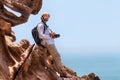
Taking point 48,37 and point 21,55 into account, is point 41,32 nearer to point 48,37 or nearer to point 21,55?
point 48,37

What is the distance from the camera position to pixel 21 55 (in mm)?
25188

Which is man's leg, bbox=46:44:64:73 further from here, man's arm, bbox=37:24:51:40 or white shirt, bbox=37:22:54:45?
man's arm, bbox=37:24:51:40

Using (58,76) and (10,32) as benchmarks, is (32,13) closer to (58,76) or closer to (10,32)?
(10,32)

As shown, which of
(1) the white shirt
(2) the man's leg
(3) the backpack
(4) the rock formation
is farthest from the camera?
(2) the man's leg

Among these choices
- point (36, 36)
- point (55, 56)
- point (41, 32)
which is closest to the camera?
point (41, 32)

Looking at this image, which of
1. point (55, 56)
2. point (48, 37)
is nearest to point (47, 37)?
point (48, 37)

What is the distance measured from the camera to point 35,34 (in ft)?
79.4

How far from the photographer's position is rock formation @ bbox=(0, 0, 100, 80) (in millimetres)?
24562

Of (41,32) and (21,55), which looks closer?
(41,32)

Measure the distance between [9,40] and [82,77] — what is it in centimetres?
473

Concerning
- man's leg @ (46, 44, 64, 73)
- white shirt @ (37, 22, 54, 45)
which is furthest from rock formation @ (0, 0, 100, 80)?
white shirt @ (37, 22, 54, 45)

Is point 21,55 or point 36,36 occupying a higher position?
point 36,36

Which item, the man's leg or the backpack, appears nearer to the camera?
the backpack

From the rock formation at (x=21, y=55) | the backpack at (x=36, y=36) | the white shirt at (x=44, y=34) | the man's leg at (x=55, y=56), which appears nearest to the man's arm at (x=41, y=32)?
the white shirt at (x=44, y=34)
